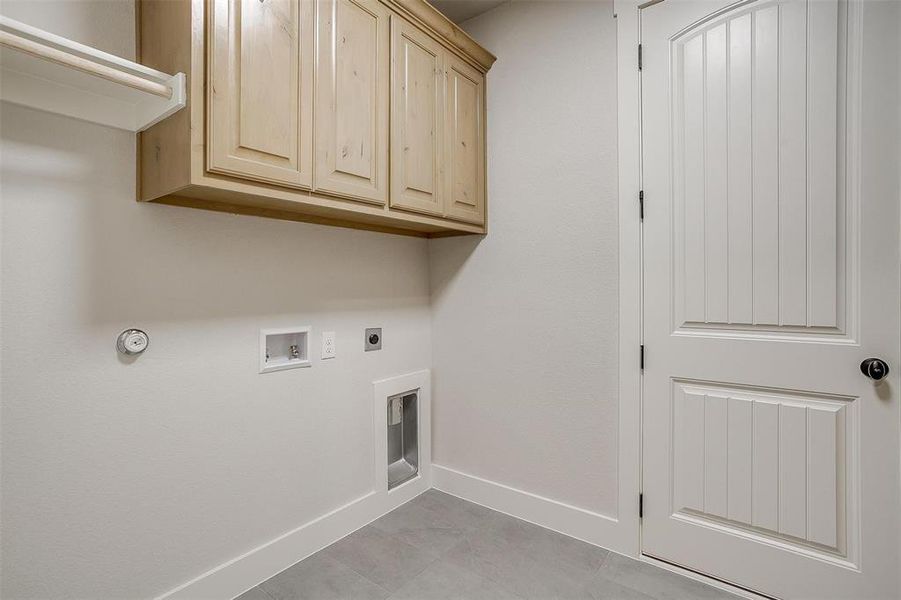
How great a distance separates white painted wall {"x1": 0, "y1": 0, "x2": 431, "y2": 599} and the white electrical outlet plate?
28mm

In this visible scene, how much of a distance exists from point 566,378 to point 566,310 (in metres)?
0.33

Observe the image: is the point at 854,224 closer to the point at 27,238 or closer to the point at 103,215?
the point at 103,215

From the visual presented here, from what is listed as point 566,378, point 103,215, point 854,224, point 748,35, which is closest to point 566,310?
point 566,378

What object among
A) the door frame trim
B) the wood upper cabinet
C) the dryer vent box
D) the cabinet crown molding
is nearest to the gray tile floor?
the door frame trim

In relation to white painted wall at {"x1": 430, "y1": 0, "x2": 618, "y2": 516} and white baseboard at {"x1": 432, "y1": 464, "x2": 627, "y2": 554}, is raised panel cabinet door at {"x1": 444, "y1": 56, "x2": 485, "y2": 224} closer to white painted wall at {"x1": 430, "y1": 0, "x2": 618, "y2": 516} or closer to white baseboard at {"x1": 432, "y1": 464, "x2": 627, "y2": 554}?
white painted wall at {"x1": 430, "y1": 0, "x2": 618, "y2": 516}

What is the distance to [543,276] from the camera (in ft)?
7.00

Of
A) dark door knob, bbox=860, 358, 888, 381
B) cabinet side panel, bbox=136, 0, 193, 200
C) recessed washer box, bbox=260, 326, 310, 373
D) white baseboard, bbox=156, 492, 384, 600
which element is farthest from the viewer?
recessed washer box, bbox=260, 326, 310, 373

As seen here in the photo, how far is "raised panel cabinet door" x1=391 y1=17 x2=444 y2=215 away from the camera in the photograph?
1.80m

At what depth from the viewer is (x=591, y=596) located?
1.64 metres

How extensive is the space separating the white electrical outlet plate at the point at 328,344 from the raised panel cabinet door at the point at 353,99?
2.22 ft

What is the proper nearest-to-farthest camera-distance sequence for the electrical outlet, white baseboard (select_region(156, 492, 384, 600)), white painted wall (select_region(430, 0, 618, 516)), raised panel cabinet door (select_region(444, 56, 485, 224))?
white baseboard (select_region(156, 492, 384, 600))
white painted wall (select_region(430, 0, 618, 516))
raised panel cabinet door (select_region(444, 56, 485, 224))
the electrical outlet

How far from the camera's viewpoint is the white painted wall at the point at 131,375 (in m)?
1.23

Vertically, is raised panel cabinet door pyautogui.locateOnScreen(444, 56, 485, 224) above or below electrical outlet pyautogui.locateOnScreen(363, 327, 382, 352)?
above

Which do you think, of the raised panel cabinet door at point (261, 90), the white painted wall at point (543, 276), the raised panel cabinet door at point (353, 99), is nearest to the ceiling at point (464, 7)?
the white painted wall at point (543, 276)
